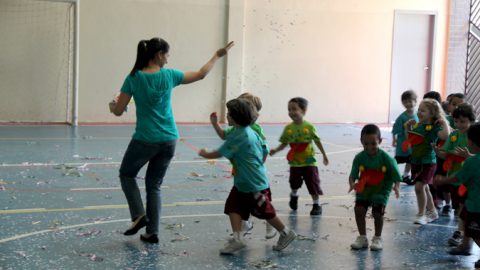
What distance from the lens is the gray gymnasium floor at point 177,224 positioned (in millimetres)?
5062

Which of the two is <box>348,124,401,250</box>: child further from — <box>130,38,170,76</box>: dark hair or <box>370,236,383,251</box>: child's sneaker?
<box>130,38,170,76</box>: dark hair

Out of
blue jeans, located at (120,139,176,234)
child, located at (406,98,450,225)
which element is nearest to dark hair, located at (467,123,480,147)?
child, located at (406,98,450,225)

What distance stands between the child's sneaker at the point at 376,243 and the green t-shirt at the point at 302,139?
1433 mm

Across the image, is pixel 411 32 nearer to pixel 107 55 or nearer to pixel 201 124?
pixel 201 124

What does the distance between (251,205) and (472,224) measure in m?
1.65

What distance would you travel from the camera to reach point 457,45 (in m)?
17.6

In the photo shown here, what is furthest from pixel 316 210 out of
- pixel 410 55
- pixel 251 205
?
pixel 410 55

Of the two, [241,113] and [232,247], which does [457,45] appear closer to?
[241,113]

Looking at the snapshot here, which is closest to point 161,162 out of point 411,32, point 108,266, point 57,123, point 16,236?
point 108,266

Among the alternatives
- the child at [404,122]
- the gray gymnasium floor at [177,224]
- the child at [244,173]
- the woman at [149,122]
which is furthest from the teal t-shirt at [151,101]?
the child at [404,122]

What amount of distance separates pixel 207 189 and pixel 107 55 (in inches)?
298

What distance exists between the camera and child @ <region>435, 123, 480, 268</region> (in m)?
4.93

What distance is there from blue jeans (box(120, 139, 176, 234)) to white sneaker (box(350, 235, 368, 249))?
161 cm

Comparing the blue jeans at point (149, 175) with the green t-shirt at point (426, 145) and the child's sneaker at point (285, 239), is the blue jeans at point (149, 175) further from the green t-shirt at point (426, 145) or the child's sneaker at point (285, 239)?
the green t-shirt at point (426, 145)
